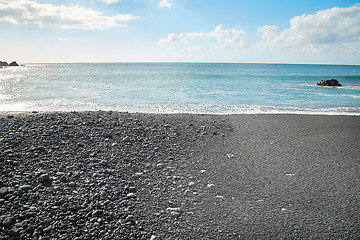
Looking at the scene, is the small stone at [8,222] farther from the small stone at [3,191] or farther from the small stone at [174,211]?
the small stone at [174,211]

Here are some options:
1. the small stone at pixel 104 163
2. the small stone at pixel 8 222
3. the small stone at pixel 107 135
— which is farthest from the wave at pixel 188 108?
the small stone at pixel 8 222

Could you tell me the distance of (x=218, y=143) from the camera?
8.15 m

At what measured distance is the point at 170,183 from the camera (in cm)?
523

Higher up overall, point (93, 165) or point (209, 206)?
point (93, 165)

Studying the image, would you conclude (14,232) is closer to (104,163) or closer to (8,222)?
(8,222)

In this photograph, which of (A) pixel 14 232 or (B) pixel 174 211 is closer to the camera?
(A) pixel 14 232

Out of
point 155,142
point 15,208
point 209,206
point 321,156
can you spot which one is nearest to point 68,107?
point 155,142

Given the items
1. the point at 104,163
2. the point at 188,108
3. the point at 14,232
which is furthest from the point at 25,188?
the point at 188,108

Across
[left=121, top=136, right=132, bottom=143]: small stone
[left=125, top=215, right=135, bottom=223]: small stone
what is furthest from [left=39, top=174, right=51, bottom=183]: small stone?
[left=121, top=136, right=132, bottom=143]: small stone

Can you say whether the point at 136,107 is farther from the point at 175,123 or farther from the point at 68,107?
the point at 175,123

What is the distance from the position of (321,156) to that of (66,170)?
771 centimetres

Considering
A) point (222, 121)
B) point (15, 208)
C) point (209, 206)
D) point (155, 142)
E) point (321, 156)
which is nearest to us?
point (15, 208)

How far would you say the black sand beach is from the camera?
12.4 feet

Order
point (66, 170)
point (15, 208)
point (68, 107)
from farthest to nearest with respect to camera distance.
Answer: point (68, 107) → point (66, 170) → point (15, 208)
